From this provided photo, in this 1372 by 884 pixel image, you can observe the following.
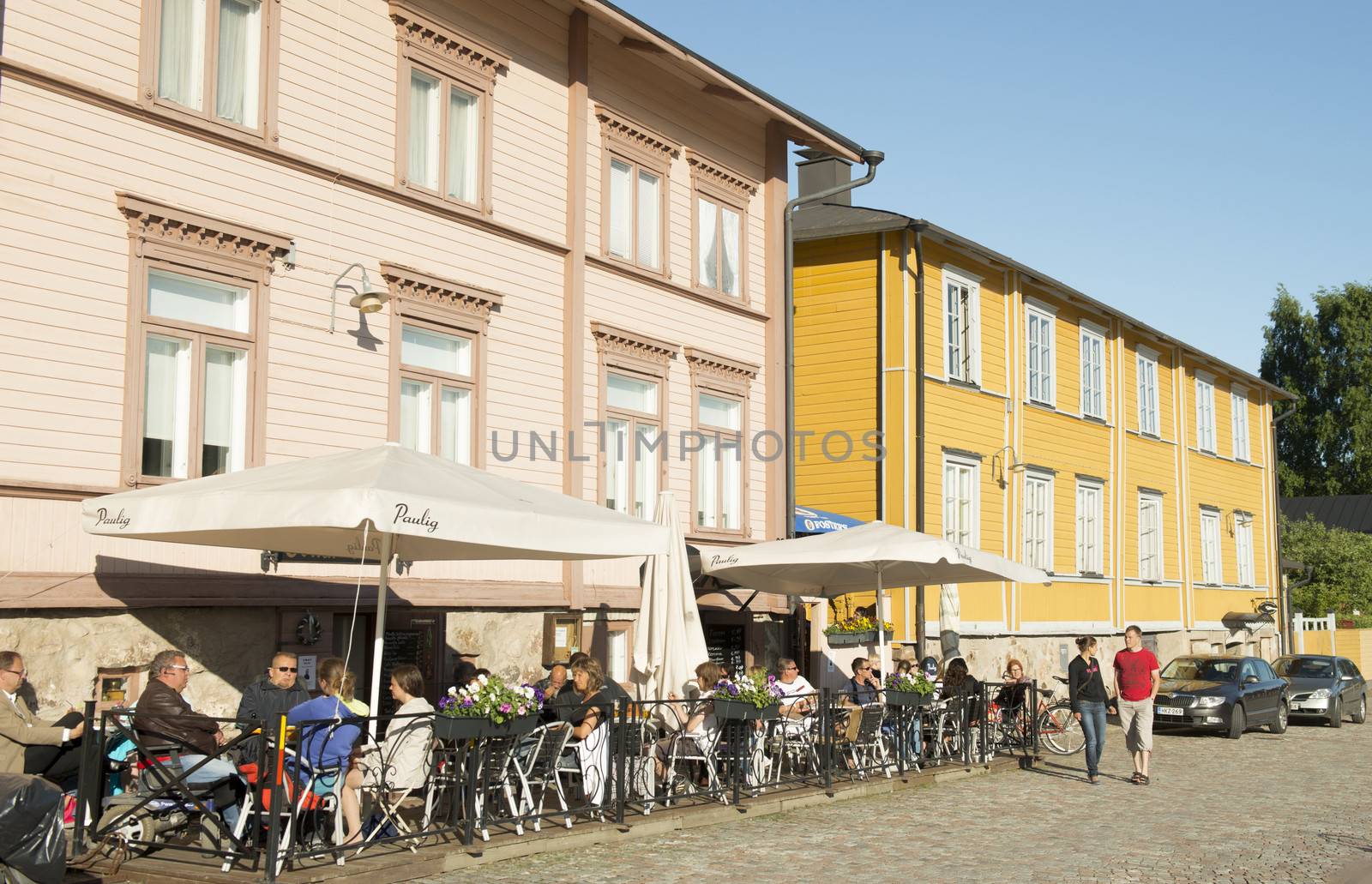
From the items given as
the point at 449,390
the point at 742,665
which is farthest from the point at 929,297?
the point at 449,390

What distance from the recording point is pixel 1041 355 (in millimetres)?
29078

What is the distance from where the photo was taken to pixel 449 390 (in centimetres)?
1549

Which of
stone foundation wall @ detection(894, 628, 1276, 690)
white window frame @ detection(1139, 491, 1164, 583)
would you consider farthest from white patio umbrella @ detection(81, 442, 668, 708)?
white window frame @ detection(1139, 491, 1164, 583)

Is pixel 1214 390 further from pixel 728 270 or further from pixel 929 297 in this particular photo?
pixel 728 270

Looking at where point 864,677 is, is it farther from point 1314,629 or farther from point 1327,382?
point 1327,382

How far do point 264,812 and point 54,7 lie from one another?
684cm

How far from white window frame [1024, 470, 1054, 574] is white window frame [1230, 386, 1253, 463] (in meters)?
13.5

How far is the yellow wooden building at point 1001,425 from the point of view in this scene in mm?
24922

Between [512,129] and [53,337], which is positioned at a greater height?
[512,129]

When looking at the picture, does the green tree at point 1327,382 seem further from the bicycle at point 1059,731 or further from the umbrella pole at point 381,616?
the umbrella pole at point 381,616

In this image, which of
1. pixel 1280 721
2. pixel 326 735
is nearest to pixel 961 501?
pixel 1280 721

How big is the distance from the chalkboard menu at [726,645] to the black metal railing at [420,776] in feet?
17.0

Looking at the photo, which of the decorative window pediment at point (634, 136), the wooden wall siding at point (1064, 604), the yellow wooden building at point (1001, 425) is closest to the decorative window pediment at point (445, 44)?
the decorative window pediment at point (634, 136)

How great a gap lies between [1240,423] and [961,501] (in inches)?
714
